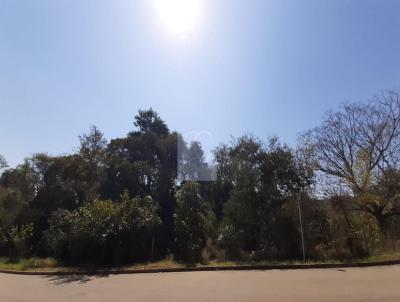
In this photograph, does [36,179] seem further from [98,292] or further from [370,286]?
[370,286]

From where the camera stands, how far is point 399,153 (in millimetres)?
22453

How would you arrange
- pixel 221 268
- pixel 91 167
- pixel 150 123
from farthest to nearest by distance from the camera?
pixel 150 123 → pixel 91 167 → pixel 221 268

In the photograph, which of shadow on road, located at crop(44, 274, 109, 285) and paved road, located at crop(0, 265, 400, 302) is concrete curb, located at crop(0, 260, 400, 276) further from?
paved road, located at crop(0, 265, 400, 302)

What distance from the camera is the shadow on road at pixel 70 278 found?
1317 centimetres

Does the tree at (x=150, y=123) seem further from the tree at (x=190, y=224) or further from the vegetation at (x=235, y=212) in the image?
the tree at (x=190, y=224)

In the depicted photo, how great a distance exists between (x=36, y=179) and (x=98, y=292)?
21795 millimetres

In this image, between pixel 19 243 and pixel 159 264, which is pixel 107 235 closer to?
pixel 159 264

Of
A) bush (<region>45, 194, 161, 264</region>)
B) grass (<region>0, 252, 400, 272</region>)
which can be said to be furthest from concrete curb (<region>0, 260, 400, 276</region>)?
bush (<region>45, 194, 161, 264</region>)

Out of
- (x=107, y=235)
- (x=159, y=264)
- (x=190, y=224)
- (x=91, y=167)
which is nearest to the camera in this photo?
(x=159, y=264)

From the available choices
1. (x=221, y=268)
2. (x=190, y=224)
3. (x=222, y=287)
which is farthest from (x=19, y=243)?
(x=222, y=287)

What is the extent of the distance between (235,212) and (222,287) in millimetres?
9563

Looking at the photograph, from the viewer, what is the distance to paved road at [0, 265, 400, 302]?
859cm

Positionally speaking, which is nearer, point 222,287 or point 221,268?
point 222,287

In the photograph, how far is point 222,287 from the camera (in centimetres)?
1029
